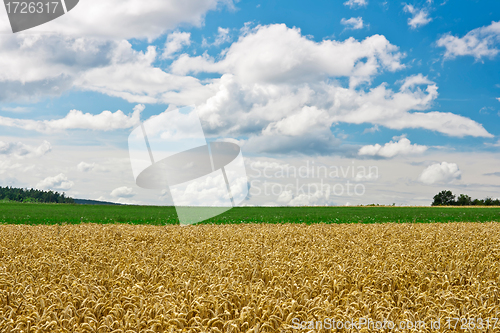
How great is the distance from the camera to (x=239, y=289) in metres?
6.22

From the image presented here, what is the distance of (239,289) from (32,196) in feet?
630

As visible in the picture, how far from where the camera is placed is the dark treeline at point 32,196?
160375mm

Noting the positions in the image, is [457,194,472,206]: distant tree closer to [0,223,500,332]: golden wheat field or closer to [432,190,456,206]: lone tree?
[432,190,456,206]: lone tree

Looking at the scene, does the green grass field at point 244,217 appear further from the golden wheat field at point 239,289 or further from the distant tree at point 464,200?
the distant tree at point 464,200

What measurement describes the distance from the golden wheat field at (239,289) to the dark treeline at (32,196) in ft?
538

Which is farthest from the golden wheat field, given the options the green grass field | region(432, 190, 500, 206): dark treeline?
region(432, 190, 500, 206): dark treeline

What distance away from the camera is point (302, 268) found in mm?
7863

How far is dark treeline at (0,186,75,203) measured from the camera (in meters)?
160

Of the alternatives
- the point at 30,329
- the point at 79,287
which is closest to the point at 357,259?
the point at 79,287

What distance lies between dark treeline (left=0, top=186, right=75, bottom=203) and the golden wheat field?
6451 inches

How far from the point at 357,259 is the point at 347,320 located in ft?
15.2

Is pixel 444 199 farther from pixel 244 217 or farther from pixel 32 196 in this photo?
pixel 32 196

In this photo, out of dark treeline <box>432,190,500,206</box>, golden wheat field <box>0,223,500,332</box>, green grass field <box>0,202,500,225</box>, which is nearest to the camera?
golden wheat field <box>0,223,500,332</box>

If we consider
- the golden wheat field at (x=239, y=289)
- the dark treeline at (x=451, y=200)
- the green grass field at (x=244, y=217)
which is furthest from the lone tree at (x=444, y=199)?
the golden wheat field at (x=239, y=289)
